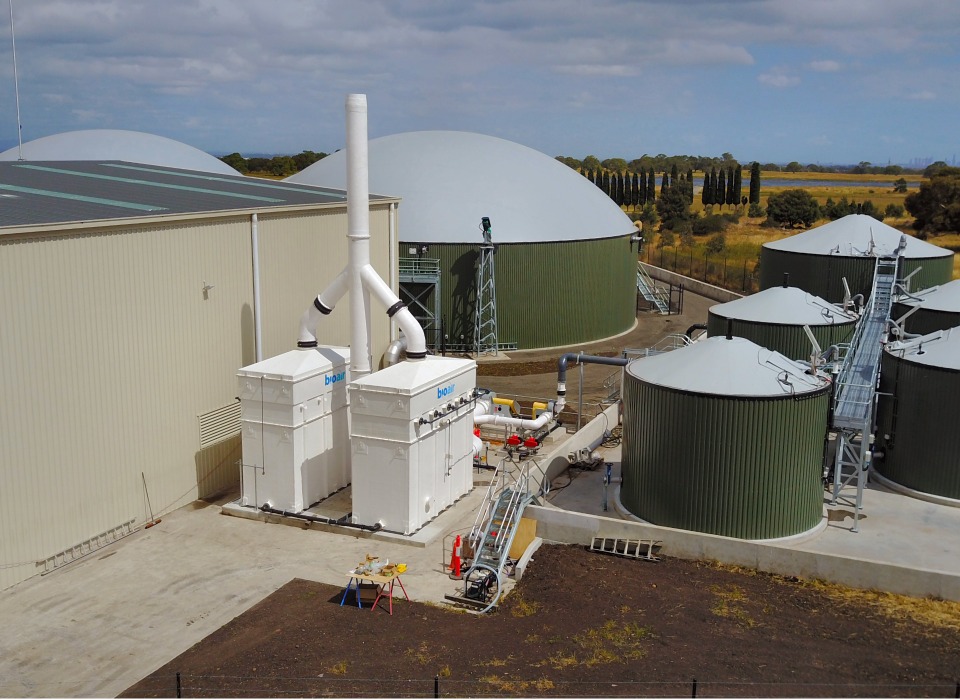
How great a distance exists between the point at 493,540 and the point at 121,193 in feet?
47.7

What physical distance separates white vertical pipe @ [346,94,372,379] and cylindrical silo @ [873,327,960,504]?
14.0 meters

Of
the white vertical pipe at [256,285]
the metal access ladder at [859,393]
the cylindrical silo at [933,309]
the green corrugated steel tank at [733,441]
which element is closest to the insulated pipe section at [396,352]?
the white vertical pipe at [256,285]

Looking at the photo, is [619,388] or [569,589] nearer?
[569,589]

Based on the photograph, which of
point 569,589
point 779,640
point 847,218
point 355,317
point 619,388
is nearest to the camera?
point 779,640

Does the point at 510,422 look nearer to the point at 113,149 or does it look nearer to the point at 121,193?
the point at 121,193

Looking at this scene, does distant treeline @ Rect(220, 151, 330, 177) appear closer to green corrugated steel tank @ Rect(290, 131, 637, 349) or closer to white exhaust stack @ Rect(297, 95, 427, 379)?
green corrugated steel tank @ Rect(290, 131, 637, 349)

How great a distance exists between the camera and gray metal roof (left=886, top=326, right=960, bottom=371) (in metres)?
23.8

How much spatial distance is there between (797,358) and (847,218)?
13664 mm

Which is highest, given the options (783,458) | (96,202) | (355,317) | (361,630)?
(96,202)

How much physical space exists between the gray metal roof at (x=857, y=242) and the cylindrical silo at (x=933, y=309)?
17.1ft

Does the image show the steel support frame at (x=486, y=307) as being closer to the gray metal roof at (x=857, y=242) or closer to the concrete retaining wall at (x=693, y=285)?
the gray metal roof at (x=857, y=242)

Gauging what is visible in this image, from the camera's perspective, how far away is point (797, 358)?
1113 inches

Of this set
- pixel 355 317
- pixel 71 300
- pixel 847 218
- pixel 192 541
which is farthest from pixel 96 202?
pixel 847 218

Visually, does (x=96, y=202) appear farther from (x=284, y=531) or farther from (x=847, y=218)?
(x=847, y=218)
